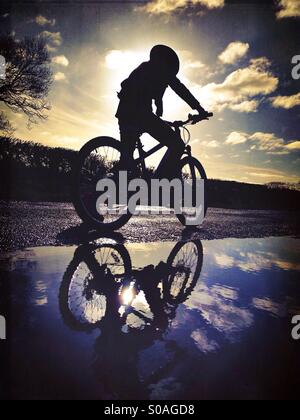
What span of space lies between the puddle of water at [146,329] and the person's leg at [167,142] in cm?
235

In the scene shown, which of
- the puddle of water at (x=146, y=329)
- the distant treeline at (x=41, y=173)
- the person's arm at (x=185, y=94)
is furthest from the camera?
the distant treeline at (x=41, y=173)

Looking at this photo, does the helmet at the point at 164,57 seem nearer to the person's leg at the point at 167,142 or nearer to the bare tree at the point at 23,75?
the person's leg at the point at 167,142

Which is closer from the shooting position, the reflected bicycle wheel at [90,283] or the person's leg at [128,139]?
the reflected bicycle wheel at [90,283]

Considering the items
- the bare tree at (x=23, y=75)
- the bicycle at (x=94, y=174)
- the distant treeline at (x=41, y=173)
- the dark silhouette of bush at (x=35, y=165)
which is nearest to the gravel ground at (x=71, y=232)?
the bicycle at (x=94, y=174)

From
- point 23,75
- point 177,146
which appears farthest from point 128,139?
point 23,75

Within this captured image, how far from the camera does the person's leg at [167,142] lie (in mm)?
4531

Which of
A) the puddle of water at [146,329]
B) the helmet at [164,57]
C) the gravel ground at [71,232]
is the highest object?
the helmet at [164,57]

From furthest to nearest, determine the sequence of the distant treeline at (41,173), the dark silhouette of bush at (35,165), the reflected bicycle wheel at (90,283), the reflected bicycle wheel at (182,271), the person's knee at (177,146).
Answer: the dark silhouette of bush at (35,165) → the distant treeline at (41,173) → the person's knee at (177,146) → the reflected bicycle wheel at (182,271) → the reflected bicycle wheel at (90,283)

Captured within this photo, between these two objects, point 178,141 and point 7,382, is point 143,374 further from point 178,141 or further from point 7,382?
point 178,141

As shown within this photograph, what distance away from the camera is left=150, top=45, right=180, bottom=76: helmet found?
14.0ft

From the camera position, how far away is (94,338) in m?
1.39

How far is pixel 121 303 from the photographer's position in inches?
71.9

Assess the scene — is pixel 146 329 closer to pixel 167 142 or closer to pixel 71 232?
pixel 71 232
